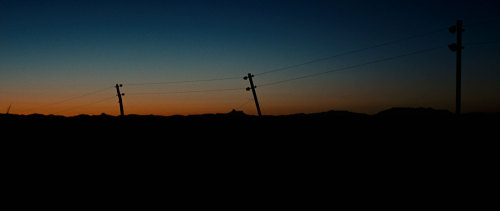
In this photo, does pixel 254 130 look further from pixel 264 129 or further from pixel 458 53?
pixel 458 53

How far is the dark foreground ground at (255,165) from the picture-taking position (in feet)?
18.2

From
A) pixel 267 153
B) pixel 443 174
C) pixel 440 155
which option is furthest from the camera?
pixel 267 153

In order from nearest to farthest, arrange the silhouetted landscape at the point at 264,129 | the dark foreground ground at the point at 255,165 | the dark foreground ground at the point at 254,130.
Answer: the dark foreground ground at the point at 255,165 < the dark foreground ground at the point at 254,130 < the silhouetted landscape at the point at 264,129

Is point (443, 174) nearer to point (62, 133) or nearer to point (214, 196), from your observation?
point (214, 196)

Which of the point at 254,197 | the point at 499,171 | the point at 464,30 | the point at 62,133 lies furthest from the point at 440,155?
the point at 62,133

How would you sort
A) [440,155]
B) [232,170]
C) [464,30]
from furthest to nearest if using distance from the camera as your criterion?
[464,30]
[440,155]
[232,170]

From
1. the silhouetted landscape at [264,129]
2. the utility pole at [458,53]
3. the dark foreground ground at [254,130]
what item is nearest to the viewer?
the dark foreground ground at [254,130]

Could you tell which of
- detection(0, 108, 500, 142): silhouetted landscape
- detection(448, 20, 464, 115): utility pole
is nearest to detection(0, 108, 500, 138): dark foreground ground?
detection(0, 108, 500, 142): silhouetted landscape

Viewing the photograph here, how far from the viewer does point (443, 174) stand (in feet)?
21.9

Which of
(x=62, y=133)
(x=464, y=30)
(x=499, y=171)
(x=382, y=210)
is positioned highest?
(x=464, y=30)

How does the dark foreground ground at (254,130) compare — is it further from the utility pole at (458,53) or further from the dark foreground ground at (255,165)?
the utility pole at (458,53)

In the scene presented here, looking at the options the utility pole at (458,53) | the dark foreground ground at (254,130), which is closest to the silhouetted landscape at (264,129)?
the dark foreground ground at (254,130)

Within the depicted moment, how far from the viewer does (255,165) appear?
7.59 meters

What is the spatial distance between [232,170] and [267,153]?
184cm
